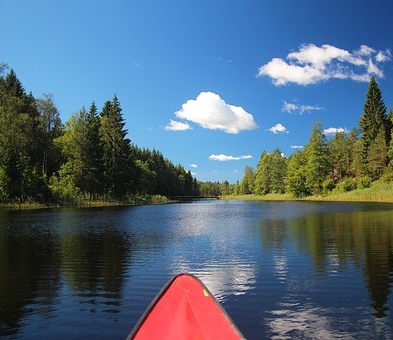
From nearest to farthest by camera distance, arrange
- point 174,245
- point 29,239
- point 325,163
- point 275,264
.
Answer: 1. point 275,264
2. point 174,245
3. point 29,239
4. point 325,163

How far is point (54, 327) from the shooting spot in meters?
9.21

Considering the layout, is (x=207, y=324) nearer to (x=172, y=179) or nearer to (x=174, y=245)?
(x=174, y=245)

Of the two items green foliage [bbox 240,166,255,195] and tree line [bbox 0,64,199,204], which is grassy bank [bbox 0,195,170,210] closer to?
tree line [bbox 0,64,199,204]

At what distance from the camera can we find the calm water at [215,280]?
920cm

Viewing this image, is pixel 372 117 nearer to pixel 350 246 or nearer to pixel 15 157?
pixel 15 157

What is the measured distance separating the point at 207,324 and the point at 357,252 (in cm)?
1519

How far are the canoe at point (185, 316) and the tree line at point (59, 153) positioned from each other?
181 ft

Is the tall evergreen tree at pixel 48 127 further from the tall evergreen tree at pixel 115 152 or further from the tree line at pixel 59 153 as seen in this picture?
the tall evergreen tree at pixel 115 152

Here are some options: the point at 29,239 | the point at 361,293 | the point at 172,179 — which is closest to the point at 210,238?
the point at 29,239

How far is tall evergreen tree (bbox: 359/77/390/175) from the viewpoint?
10181 centimetres

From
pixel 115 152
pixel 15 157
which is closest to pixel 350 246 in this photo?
pixel 15 157

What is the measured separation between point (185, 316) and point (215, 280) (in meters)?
7.74

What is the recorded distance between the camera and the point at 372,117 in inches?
→ 4107

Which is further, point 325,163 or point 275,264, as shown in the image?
point 325,163
